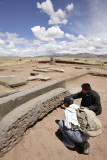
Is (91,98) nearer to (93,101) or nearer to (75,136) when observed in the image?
(93,101)

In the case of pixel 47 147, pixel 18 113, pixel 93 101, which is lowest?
pixel 47 147

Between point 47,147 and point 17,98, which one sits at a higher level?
point 17,98

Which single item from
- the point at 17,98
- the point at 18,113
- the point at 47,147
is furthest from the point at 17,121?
the point at 47,147

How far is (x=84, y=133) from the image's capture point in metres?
2.23

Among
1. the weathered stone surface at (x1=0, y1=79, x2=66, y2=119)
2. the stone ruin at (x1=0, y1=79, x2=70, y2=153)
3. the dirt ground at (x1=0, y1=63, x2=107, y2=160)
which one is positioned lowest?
the dirt ground at (x1=0, y1=63, x2=107, y2=160)

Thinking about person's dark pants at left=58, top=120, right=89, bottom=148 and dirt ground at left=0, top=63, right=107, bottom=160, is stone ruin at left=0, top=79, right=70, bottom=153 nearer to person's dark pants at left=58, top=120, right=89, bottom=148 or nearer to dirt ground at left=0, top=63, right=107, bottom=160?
dirt ground at left=0, top=63, right=107, bottom=160

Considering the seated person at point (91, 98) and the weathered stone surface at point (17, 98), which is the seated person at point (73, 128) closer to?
the seated person at point (91, 98)

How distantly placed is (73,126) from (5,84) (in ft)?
14.6

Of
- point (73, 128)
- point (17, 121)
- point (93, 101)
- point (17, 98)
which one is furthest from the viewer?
point (17, 98)

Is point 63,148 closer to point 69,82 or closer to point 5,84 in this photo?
point 5,84

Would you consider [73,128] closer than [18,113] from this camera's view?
Yes

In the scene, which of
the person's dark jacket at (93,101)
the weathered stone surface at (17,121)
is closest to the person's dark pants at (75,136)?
the person's dark jacket at (93,101)

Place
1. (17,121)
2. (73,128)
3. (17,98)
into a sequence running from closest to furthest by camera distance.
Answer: (73,128)
(17,121)
(17,98)

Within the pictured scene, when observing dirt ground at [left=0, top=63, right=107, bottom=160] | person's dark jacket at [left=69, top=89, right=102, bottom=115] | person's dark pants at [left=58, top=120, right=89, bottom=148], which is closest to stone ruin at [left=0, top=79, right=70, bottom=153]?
dirt ground at [left=0, top=63, right=107, bottom=160]
